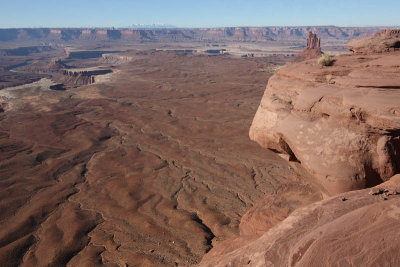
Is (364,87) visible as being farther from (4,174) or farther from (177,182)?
(4,174)

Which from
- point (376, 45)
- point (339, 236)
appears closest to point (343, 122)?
point (339, 236)

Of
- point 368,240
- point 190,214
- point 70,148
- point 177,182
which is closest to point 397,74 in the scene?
point 368,240

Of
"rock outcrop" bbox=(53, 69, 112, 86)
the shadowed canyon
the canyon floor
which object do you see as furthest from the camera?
"rock outcrop" bbox=(53, 69, 112, 86)

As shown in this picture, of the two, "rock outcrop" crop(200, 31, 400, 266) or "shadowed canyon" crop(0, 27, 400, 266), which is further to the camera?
"shadowed canyon" crop(0, 27, 400, 266)

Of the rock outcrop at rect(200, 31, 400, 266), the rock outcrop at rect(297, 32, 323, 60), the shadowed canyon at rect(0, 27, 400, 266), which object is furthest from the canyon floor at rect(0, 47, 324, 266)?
the rock outcrop at rect(297, 32, 323, 60)

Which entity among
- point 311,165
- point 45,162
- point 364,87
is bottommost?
point 45,162

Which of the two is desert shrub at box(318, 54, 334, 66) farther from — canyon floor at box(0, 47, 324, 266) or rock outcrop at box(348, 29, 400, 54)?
canyon floor at box(0, 47, 324, 266)

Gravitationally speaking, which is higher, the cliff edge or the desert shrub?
the desert shrub
